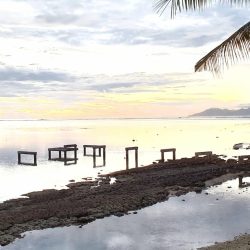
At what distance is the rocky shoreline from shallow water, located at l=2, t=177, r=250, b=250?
87cm

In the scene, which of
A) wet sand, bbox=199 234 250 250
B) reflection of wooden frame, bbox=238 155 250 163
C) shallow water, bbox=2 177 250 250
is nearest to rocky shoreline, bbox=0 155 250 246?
shallow water, bbox=2 177 250 250

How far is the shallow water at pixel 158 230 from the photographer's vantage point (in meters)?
19.0

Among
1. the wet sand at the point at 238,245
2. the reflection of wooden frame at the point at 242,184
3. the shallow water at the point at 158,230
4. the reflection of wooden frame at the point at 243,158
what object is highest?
the reflection of wooden frame at the point at 243,158

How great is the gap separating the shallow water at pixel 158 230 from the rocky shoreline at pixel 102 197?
87 centimetres

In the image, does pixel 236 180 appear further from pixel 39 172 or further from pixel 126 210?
pixel 39 172

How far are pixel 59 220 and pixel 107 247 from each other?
4.40 metres

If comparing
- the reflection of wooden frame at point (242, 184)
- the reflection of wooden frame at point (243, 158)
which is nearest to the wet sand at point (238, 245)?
the reflection of wooden frame at point (242, 184)

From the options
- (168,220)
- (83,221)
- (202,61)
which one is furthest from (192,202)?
(202,61)

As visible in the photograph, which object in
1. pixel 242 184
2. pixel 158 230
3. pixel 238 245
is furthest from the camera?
pixel 242 184

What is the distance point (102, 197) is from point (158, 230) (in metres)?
7.21

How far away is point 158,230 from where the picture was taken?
21.3m

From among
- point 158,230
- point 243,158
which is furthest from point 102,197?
point 243,158

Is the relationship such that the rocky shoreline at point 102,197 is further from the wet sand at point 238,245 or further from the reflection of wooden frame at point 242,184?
the wet sand at point 238,245

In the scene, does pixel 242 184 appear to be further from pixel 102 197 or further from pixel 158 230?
pixel 158 230
